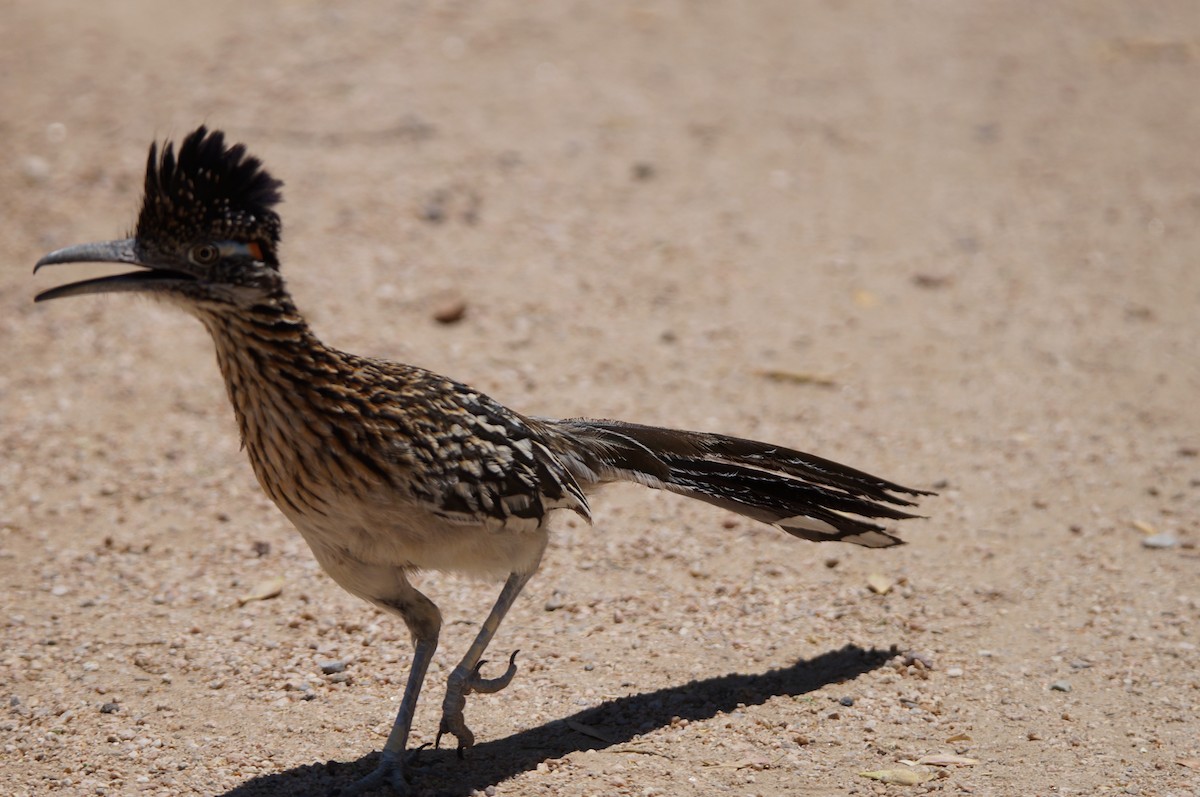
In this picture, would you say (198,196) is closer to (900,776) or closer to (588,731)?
(588,731)

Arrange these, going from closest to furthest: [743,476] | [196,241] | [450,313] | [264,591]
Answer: [196,241]
[743,476]
[264,591]
[450,313]

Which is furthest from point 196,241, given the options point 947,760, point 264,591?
point 947,760

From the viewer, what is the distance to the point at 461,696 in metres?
5.07

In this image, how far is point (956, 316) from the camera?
9859 millimetres

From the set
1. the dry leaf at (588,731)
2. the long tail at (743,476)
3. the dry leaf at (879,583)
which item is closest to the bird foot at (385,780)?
the dry leaf at (588,731)

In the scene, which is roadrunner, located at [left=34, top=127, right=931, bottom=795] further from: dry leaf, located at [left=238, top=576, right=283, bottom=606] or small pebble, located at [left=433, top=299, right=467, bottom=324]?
small pebble, located at [left=433, top=299, right=467, bottom=324]

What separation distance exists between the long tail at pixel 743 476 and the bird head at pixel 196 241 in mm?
1604

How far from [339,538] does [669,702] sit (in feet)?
5.41

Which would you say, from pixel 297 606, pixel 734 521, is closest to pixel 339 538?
pixel 297 606

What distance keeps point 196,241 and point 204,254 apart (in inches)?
2.1

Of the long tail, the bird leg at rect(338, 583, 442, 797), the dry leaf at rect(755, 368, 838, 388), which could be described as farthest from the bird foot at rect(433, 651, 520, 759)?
the dry leaf at rect(755, 368, 838, 388)

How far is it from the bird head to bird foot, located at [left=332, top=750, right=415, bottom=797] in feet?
5.78

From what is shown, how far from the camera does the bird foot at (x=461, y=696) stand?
5.06m

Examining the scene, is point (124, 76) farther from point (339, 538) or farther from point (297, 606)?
point (339, 538)
